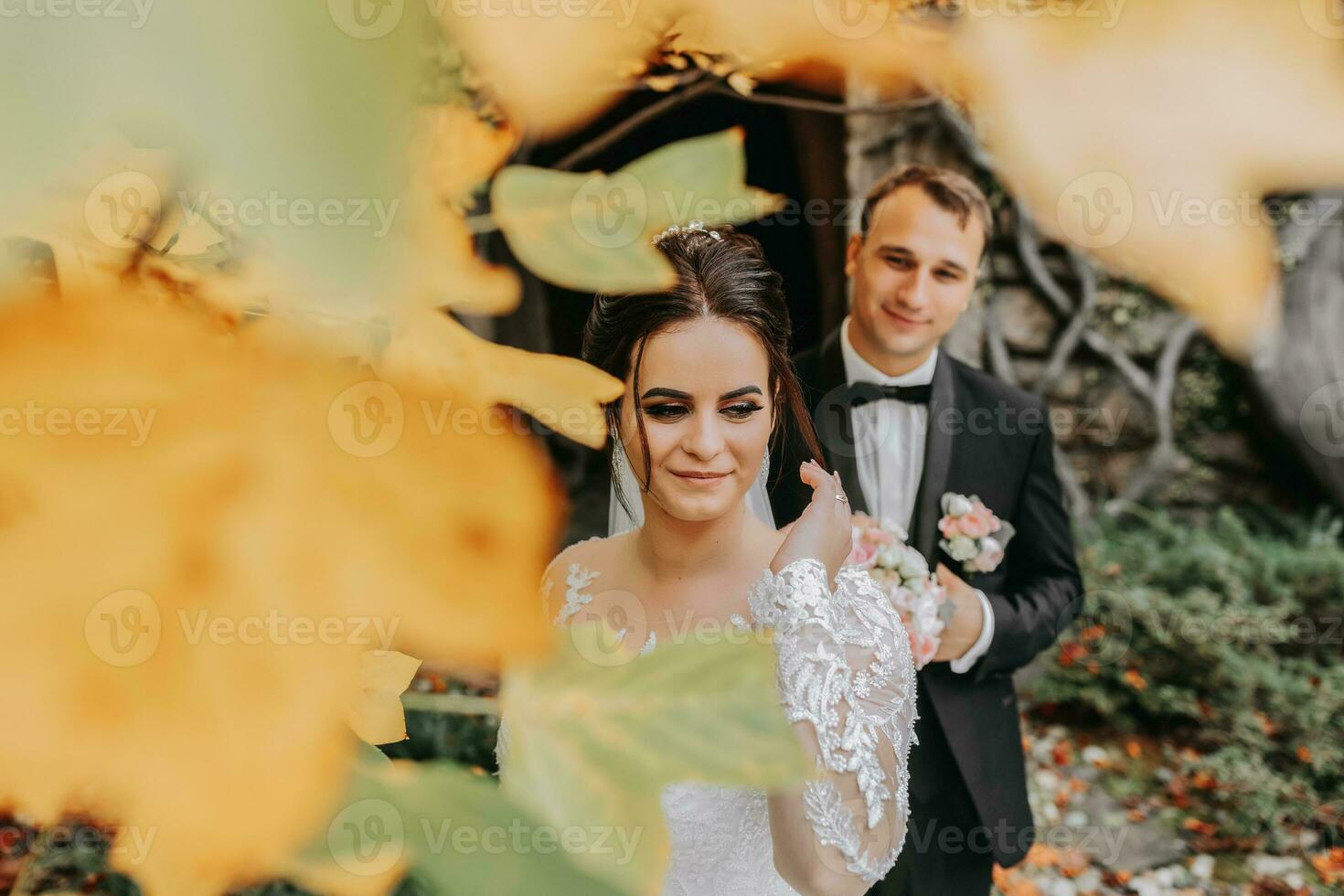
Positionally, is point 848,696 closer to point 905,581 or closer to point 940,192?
point 905,581

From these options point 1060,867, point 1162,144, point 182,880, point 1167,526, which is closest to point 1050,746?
point 1060,867

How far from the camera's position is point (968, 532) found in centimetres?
130

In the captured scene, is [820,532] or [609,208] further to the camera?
[820,532]

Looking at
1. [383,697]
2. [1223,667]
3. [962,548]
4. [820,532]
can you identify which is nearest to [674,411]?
[820,532]

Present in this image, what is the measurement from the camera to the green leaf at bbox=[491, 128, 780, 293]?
19 centimetres

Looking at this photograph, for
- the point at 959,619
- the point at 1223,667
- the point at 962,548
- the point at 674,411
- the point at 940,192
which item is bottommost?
the point at 1223,667

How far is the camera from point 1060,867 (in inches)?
98.8

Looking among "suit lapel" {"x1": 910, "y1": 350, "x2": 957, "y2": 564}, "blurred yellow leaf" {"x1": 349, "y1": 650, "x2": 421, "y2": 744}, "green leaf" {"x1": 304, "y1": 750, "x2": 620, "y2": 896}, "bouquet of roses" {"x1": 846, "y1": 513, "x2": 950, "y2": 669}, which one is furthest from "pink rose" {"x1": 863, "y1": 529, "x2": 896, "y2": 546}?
"green leaf" {"x1": 304, "y1": 750, "x2": 620, "y2": 896}

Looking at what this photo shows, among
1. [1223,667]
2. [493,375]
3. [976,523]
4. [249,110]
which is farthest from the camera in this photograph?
[1223,667]

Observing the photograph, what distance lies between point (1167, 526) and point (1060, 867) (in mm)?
1300

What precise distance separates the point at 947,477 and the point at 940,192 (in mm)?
417

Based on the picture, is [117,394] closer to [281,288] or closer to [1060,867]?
[281,288]

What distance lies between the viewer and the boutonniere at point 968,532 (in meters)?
1.30

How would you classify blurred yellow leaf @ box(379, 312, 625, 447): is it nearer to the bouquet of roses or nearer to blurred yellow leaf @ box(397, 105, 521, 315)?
blurred yellow leaf @ box(397, 105, 521, 315)
